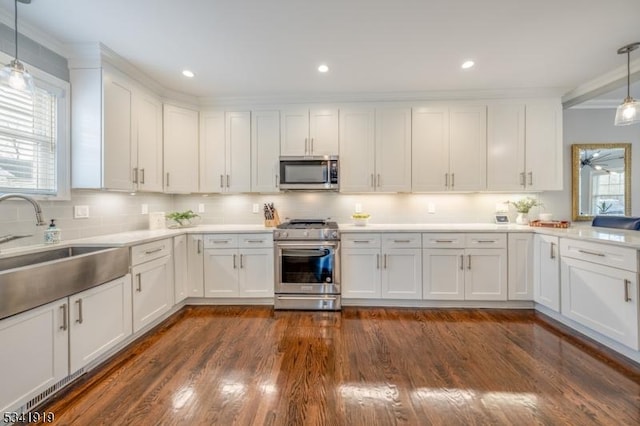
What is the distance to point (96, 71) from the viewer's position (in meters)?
2.44

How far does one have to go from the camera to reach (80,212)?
2.52 metres

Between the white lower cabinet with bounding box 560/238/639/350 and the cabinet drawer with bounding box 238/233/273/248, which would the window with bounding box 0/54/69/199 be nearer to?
the cabinet drawer with bounding box 238/233/273/248

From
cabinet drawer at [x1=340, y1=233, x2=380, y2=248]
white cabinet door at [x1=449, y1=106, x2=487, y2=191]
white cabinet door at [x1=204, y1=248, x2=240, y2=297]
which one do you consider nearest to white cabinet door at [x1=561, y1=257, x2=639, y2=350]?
white cabinet door at [x1=449, y1=106, x2=487, y2=191]

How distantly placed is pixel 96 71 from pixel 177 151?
1.09 meters

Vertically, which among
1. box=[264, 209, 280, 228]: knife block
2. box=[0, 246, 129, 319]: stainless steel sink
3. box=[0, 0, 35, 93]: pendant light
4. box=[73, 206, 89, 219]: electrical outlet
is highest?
box=[0, 0, 35, 93]: pendant light

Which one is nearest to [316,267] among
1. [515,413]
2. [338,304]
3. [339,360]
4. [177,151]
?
[338,304]

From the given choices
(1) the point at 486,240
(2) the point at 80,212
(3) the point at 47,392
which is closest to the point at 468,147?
(1) the point at 486,240

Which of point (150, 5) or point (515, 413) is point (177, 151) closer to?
point (150, 5)

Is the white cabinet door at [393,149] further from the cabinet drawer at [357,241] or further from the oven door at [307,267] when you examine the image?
the oven door at [307,267]

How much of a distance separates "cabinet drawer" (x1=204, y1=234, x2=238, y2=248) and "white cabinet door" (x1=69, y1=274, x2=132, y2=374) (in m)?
0.96

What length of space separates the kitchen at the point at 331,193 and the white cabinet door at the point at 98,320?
Answer: 772 mm

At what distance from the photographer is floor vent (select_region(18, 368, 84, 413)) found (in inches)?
61.9

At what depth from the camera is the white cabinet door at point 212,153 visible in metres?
3.56

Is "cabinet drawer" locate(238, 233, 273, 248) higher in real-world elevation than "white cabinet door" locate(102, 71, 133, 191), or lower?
lower
